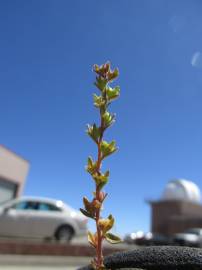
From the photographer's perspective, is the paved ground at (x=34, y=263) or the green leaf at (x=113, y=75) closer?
the green leaf at (x=113, y=75)

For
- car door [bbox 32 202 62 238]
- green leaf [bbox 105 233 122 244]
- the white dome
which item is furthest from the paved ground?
the white dome

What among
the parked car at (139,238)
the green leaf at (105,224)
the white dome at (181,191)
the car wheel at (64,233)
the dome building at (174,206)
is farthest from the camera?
the white dome at (181,191)

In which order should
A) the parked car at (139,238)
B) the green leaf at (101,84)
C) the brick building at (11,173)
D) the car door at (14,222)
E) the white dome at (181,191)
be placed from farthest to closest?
the white dome at (181,191) → the parked car at (139,238) → the brick building at (11,173) → the car door at (14,222) → the green leaf at (101,84)

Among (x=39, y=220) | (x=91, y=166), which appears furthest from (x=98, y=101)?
(x=39, y=220)

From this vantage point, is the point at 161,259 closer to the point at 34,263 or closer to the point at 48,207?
Answer: the point at 34,263

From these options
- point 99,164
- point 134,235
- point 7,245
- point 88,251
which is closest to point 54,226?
point 88,251

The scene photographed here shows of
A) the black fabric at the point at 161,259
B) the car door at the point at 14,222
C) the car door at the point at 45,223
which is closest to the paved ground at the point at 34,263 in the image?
the car door at the point at 45,223

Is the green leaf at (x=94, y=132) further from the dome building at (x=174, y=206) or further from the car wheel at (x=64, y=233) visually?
the dome building at (x=174, y=206)
